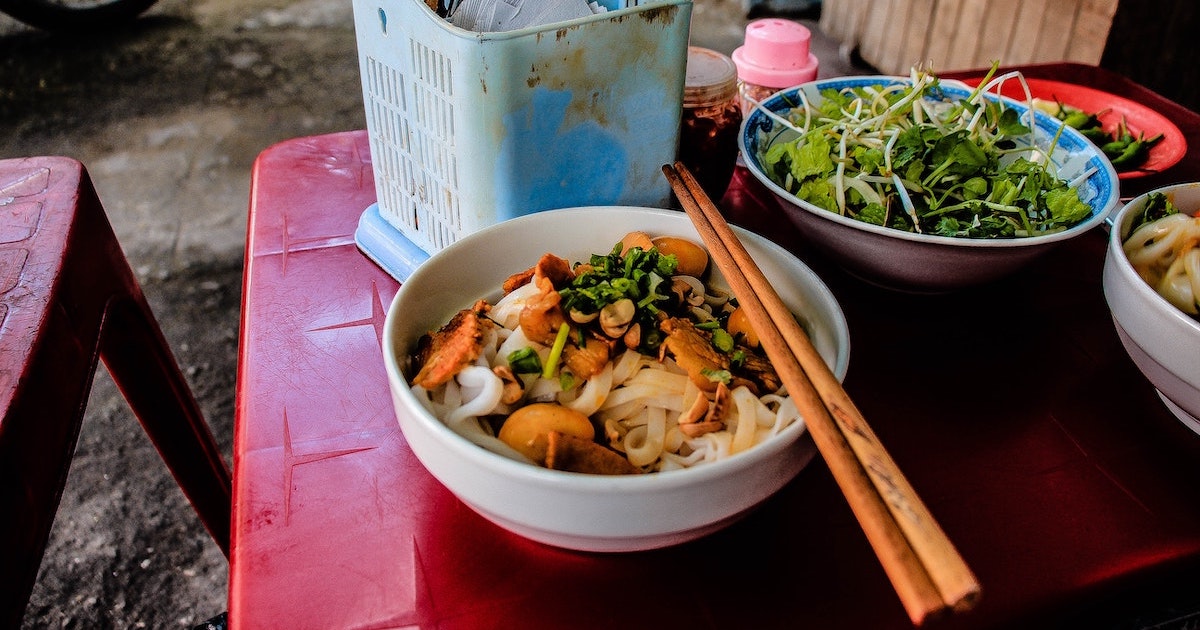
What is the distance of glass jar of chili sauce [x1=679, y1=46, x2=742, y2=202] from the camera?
124 centimetres

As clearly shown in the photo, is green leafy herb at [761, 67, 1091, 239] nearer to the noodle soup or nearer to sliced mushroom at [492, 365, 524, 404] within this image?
the noodle soup

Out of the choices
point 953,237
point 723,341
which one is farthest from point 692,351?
point 953,237

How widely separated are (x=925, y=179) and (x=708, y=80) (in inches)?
14.5

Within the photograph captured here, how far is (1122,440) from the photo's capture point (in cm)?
94

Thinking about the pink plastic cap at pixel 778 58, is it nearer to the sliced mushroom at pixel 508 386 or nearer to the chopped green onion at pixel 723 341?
the chopped green onion at pixel 723 341

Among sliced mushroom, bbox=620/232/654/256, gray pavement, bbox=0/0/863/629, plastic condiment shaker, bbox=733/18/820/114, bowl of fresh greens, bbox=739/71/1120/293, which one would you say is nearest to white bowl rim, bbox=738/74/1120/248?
bowl of fresh greens, bbox=739/71/1120/293

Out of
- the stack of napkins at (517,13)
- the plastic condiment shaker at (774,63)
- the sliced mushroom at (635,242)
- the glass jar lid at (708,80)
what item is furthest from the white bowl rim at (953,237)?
A: the plastic condiment shaker at (774,63)

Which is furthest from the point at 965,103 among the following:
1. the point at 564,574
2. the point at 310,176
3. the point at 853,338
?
the point at 310,176

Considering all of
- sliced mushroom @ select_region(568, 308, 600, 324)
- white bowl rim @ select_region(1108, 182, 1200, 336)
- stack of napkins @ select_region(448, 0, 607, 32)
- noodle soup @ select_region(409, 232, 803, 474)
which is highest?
stack of napkins @ select_region(448, 0, 607, 32)

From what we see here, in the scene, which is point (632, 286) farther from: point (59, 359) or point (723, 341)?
point (59, 359)

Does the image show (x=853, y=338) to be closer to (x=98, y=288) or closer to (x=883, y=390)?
(x=883, y=390)

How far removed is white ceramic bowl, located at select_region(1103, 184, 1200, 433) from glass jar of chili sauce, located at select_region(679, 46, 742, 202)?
571 mm

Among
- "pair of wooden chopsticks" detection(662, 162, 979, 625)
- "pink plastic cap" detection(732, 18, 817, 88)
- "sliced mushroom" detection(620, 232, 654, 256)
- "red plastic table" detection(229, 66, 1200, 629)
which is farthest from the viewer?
"pink plastic cap" detection(732, 18, 817, 88)

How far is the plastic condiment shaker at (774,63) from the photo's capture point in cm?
159
